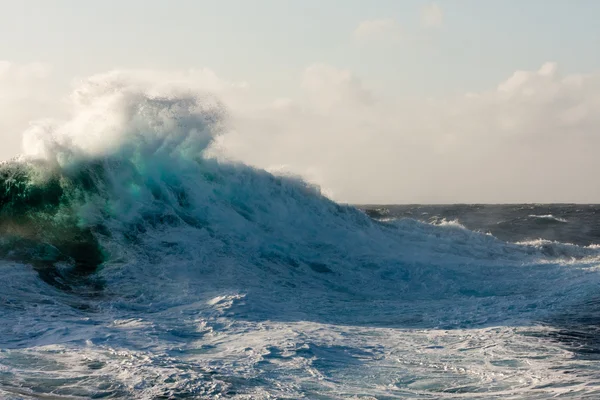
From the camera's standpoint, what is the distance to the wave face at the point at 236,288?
762 centimetres

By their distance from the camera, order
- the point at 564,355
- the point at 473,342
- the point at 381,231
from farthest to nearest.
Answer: the point at 381,231, the point at 473,342, the point at 564,355

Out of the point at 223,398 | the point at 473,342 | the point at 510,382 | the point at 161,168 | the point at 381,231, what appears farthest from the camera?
the point at 381,231

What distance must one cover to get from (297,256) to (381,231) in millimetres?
3798

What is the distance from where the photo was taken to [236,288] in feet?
41.2

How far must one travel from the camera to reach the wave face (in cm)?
762

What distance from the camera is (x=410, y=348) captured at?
9.22 m

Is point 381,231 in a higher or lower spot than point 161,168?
lower

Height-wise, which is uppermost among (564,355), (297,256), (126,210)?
(126,210)

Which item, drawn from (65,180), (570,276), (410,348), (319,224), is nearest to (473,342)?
(410,348)

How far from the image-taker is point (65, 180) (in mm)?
15797

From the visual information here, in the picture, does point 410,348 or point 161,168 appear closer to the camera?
point 410,348

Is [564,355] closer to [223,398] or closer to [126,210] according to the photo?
[223,398]

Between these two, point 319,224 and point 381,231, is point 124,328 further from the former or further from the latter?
point 381,231

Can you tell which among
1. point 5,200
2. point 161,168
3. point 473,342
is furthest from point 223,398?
point 161,168
